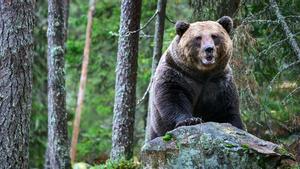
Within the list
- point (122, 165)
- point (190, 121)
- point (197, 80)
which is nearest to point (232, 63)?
point (197, 80)

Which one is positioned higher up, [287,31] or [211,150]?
[287,31]

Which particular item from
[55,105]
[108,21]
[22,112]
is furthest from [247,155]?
[108,21]

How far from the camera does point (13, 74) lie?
6773 millimetres

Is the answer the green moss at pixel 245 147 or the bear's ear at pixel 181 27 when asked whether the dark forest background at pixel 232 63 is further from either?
the green moss at pixel 245 147

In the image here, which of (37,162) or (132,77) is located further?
(37,162)

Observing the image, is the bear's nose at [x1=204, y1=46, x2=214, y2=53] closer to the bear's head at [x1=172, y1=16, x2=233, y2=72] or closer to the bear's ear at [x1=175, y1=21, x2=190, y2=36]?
the bear's head at [x1=172, y1=16, x2=233, y2=72]

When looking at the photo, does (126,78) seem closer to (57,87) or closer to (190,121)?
(57,87)

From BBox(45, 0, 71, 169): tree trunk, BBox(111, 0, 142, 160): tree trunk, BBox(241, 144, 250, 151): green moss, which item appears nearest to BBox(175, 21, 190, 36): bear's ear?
BBox(111, 0, 142, 160): tree trunk

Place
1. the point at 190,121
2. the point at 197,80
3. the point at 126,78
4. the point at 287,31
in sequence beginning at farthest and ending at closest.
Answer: the point at 126,78
the point at 287,31
the point at 197,80
the point at 190,121

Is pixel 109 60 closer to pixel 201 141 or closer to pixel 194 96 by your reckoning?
pixel 194 96

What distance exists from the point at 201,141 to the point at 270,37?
4.41 meters

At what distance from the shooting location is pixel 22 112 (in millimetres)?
6867

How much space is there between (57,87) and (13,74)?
136 inches

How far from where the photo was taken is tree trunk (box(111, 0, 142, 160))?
8719 mm
